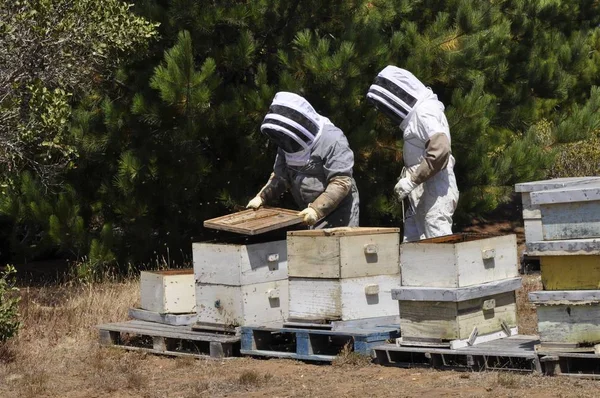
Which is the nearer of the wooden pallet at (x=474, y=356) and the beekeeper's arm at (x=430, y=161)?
the wooden pallet at (x=474, y=356)

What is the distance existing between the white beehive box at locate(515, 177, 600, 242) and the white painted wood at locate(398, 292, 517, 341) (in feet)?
2.38

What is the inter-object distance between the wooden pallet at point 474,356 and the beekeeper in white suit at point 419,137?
128 centimetres

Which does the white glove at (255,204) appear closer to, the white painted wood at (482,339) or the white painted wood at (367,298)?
the white painted wood at (367,298)

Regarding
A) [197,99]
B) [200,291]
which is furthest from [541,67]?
[200,291]

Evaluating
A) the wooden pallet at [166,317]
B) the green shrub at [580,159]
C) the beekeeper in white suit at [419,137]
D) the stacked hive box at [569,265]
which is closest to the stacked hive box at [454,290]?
the stacked hive box at [569,265]

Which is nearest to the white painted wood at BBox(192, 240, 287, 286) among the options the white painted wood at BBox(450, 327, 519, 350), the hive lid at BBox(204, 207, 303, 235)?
the hive lid at BBox(204, 207, 303, 235)

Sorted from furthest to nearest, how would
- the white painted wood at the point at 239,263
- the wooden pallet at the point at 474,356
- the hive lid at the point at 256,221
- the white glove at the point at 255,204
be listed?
the white glove at the point at 255,204, the white painted wood at the point at 239,263, the hive lid at the point at 256,221, the wooden pallet at the point at 474,356

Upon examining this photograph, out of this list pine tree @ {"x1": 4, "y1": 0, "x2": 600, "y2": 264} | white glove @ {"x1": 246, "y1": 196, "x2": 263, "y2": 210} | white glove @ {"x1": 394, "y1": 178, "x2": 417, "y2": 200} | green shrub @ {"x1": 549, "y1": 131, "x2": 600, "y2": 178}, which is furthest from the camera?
green shrub @ {"x1": 549, "y1": 131, "x2": 600, "y2": 178}

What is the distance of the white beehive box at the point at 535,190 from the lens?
6.78 m

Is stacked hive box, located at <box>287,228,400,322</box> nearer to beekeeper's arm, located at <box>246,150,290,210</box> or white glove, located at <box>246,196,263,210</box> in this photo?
white glove, located at <box>246,196,263,210</box>

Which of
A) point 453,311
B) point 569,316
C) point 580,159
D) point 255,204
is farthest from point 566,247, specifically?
point 580,159

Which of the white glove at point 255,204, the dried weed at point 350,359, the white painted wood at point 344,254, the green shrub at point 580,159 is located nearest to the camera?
the dried weed at point 350,359

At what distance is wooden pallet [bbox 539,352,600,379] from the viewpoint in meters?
6.41

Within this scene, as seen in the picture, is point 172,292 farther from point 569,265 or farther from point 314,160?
point 569,265
